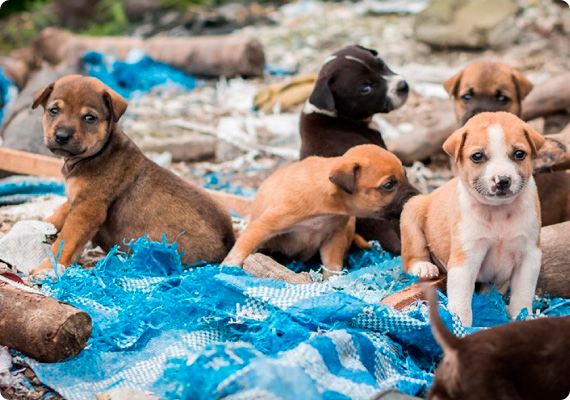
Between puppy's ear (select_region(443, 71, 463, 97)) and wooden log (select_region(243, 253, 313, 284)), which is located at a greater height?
puppy's ear (select_region(443, 71, 463, 97))

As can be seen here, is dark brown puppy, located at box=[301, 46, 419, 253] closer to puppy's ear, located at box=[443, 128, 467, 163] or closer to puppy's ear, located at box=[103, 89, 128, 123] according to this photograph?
puppy's ear, located at box=[103, 89, 128, 123]

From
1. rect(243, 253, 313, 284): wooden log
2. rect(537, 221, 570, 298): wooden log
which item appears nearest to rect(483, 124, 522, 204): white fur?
rect(537, 221, 570, 298): wooden log

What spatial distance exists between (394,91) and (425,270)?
2357 millimetres

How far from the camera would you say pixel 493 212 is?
432 centimetres

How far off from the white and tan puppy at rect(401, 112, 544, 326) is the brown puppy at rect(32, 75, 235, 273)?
1.84 meters

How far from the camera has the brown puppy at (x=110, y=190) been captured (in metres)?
5.30

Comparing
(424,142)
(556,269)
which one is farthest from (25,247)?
(424,142)

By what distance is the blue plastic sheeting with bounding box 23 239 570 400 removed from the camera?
343 cm

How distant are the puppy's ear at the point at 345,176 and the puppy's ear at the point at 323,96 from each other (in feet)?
5.55

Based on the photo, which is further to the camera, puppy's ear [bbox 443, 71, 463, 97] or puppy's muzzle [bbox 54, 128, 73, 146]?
puppy's ear [bbox 443, 71, 463, 97]

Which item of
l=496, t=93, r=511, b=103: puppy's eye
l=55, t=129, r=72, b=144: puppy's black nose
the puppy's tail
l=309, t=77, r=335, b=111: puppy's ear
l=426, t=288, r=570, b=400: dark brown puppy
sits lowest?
l=426, t=288, r=570, b=400: dark brown puppy

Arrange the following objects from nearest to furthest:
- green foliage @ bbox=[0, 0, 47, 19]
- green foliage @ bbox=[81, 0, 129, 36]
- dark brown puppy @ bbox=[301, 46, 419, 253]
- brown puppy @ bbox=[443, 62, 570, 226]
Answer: brown puppy @ bbox=[443, 62, 570, 226] < dark brown puppy @ bbox=[301, 46, 419, 253] < green foliage @ bbox=[81, 0, 129, 36] < green foliage @ bbox=[0, 0, 47, 19]

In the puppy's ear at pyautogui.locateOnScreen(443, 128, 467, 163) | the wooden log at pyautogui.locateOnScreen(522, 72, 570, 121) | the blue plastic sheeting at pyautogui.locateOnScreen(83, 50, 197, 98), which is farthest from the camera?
the blue plastic sheeting at pyautogui.locateOnScreen(83, 50, 197, 98)

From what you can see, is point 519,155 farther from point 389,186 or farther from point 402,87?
point 402,87
